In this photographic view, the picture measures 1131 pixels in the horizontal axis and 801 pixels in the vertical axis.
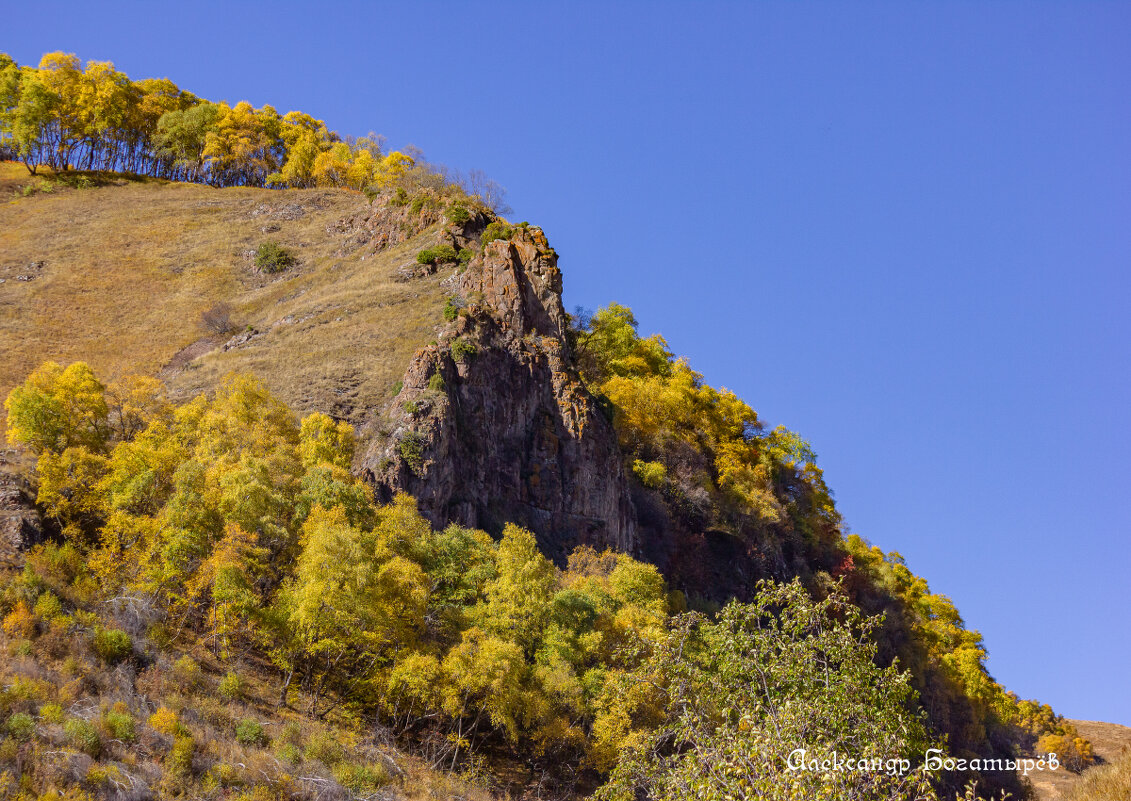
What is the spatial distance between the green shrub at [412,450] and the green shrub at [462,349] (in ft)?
24.4

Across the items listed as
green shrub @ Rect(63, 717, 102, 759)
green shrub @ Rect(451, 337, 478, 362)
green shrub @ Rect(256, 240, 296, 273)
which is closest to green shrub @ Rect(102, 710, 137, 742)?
green shrub @ Rect(63, 717, 102, 759)

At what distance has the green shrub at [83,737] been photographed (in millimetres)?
22719

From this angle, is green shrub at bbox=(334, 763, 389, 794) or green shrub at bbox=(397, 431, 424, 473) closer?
green shrub at bbox=(334, 763, 389, 794)

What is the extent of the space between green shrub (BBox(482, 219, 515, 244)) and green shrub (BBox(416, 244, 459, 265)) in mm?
2608

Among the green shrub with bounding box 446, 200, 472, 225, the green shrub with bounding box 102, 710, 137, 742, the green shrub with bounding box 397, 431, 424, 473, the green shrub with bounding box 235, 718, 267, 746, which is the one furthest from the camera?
the green shrub with bounding box 446, 200, 472, 225

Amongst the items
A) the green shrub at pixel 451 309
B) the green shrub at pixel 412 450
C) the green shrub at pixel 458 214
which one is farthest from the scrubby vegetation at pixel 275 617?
the green shrub at pixel 458 214

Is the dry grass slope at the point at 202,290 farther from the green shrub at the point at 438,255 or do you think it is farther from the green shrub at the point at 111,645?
the green shrub at the point at 111,645

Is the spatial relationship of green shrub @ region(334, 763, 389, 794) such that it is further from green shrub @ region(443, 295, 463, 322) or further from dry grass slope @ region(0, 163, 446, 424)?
green shrub @ region(443, 295, 463, 322)

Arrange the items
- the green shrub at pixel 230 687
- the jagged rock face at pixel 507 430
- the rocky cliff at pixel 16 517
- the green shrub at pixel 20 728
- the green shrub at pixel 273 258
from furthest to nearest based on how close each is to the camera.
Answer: the green shrub at pixel 273 258 → the jagged rock face at pixel 507 430 → the rocky cliff at pixel 16 517 → the green shrub at pixel 230 687 → the green shrub at pixel 20 728

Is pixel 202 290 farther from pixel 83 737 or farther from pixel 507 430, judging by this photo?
pixel 83 737

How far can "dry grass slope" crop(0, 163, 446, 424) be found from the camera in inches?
2126

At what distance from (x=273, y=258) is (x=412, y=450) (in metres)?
48.2

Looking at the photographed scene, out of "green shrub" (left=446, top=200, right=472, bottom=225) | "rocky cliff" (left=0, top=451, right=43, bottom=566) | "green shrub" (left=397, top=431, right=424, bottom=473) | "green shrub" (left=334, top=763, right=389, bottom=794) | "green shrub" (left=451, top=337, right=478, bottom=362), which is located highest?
"green shrub" (left=446, top=200, right=472, bottom=225)

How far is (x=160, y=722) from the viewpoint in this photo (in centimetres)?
2505
